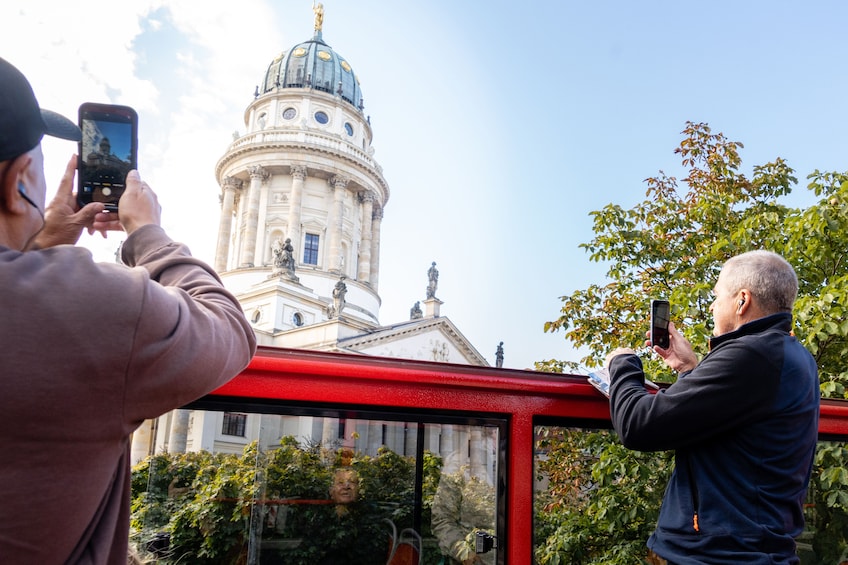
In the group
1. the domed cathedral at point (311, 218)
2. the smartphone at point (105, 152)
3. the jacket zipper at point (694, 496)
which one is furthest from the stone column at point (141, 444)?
the domed cathedral at point (311, 218)

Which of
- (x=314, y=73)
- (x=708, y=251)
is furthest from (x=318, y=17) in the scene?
(x=708, y=251)

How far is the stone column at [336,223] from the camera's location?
2040 inches

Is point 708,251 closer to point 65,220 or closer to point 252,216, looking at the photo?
point 65,220

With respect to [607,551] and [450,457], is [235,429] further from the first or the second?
[607,551]

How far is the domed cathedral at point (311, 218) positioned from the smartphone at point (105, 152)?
3858cm

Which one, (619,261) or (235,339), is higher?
(619,261)

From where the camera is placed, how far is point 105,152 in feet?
5.47

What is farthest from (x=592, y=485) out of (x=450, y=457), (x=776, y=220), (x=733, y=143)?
(x=733, y=143)

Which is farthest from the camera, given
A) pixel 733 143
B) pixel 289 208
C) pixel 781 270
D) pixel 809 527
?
pixel 289 208

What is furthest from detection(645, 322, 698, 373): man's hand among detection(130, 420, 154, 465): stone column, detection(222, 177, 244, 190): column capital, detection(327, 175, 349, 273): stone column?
detection(222, 177, 244, 190): column capital

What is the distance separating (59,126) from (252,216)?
52.9 meters

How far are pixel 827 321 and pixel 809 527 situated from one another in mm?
3643

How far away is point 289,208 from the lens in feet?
174

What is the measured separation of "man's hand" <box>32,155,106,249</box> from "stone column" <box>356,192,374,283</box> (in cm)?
5354
